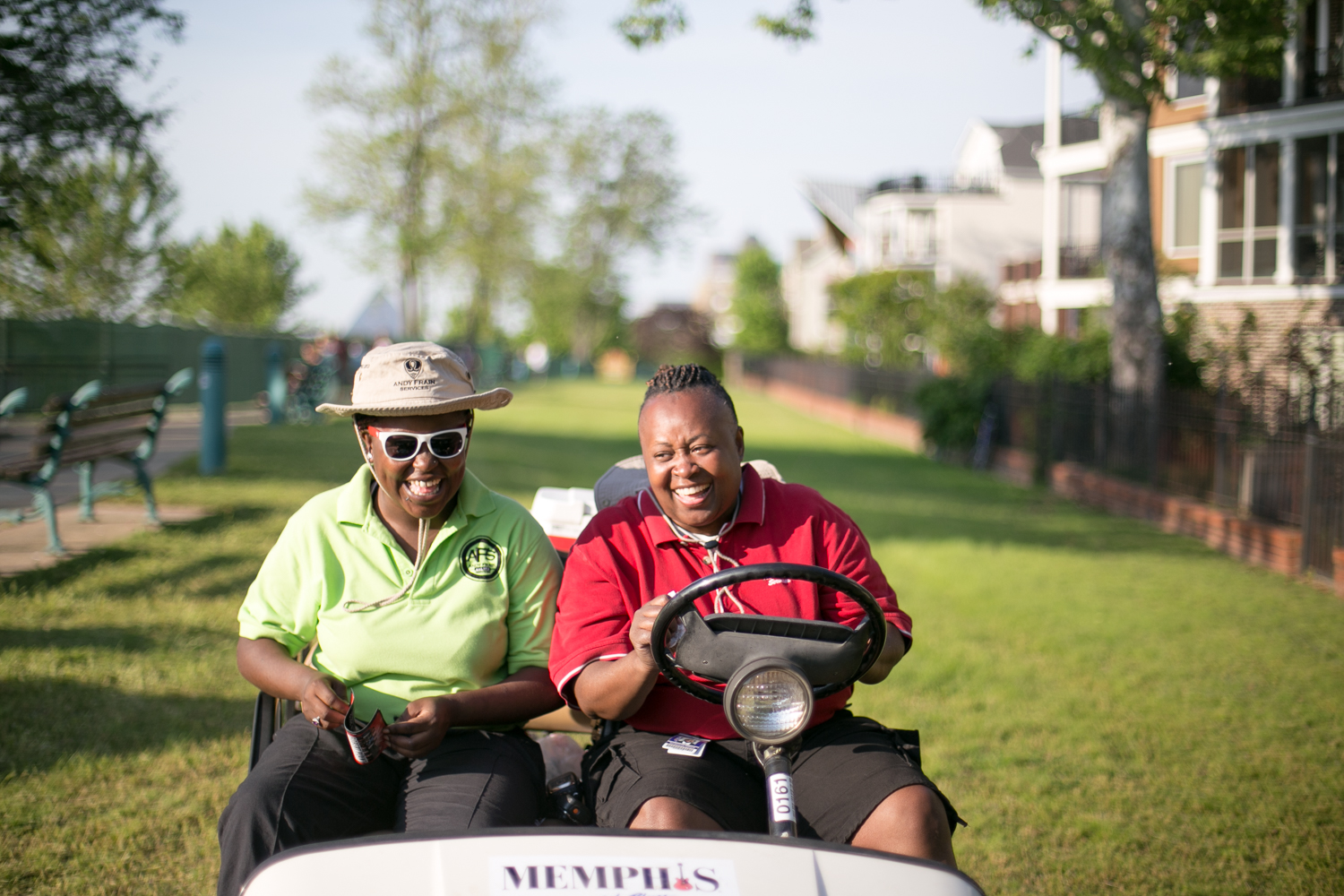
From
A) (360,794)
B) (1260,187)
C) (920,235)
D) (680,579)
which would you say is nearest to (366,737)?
(360,794)

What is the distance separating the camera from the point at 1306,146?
18.6 metres

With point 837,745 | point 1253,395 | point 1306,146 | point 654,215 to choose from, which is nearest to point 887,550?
point 1253,395

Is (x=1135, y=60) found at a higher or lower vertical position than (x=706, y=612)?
higher

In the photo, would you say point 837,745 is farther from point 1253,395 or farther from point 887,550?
point 1253,395

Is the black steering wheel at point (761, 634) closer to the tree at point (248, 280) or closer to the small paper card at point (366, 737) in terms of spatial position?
the small paper card at point (366, 737)

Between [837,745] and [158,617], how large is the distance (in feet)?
15.1

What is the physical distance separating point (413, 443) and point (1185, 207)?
23.1m

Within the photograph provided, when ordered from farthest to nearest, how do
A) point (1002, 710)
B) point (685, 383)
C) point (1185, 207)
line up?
1. point (1185, 207)
2. point (1002, 710)
3. point (685, 383)

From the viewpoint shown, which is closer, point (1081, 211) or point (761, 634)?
point (761, 634)

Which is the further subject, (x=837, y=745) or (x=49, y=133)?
(x=49, y=133)

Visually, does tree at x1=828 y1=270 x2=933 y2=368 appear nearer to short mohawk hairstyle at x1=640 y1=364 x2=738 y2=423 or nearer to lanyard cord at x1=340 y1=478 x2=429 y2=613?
short mohawk hairstyle at x1=640 y1=364 x2=738 y2=423

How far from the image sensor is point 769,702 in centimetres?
215

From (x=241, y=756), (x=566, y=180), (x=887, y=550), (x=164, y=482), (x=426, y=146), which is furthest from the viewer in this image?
(x=566, y=180)

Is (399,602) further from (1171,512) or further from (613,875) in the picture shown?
(1171,512)
